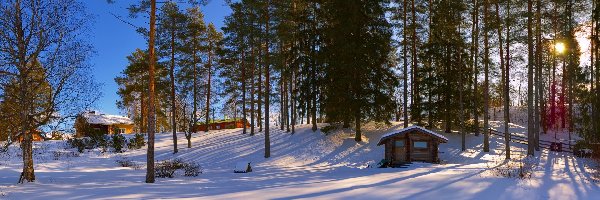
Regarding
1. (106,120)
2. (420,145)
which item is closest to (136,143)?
(106,120)

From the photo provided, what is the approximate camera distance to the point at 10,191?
436 inches

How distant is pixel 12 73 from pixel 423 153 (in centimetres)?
1989

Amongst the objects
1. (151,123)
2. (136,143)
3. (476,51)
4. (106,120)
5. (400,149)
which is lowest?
(136,143)

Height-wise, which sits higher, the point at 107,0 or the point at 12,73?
the point at 107,0

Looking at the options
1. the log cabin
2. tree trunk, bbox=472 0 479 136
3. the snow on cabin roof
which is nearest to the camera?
the log cabin

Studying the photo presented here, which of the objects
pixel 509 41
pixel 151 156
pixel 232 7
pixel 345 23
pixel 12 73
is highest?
pixel 232 7

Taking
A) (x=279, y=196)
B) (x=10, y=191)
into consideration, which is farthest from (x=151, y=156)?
(x=279, y=196)

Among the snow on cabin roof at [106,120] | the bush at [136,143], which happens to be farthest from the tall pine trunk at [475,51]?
the snow on cabin roof at [106,120]

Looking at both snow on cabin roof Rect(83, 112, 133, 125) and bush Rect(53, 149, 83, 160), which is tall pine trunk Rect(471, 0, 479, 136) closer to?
bush Rect(53, 149, 83, 160)

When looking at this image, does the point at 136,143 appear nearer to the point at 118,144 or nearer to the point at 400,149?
the point at 118,144

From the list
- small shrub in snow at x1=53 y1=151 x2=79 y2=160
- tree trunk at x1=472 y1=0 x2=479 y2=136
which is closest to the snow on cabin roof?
small shrub in snow at x1=53 y1=151 x2=79 y2=160

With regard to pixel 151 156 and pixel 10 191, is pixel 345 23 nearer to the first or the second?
pixel 151 156

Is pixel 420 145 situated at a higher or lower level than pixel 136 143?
higher

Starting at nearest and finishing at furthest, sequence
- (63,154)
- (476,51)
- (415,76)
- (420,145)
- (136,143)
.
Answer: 1. (420,145)
2. (476,51)
3. (63,154)
4. (415,76)
5. (136,143)
